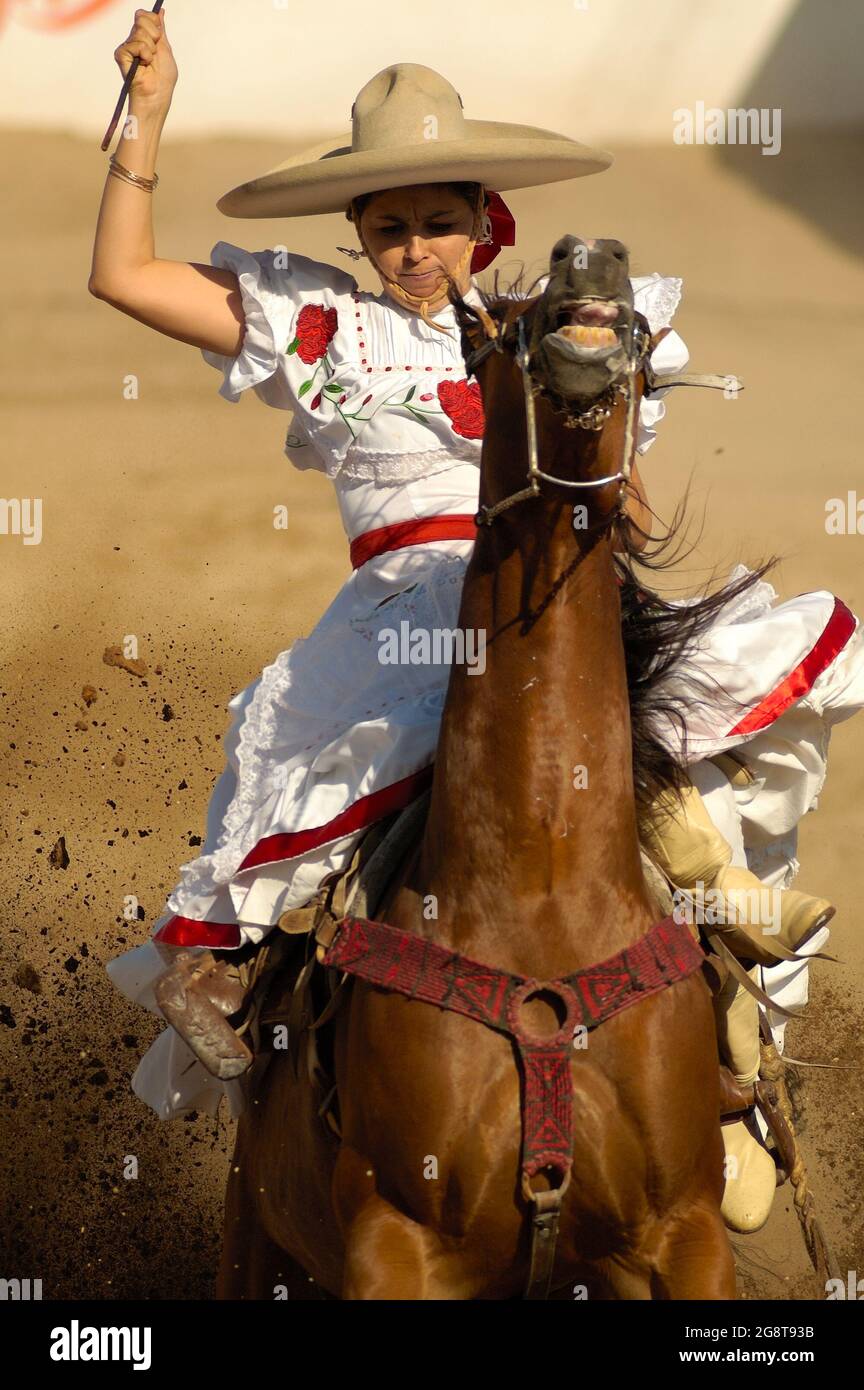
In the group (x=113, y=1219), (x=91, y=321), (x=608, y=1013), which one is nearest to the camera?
(x=608, y=1013)

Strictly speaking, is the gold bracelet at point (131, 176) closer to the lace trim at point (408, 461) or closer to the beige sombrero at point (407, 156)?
the beige sombrero at point (407, 156)

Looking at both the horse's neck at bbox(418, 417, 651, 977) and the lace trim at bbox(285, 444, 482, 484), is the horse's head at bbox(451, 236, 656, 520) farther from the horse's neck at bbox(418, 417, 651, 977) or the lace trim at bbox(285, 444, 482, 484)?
the lace trim at bbox(285, 444, 482, 484)

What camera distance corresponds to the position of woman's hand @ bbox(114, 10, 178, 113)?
11.3ft

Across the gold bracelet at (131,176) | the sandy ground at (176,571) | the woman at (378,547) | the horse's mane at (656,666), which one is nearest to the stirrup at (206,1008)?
the woman at (378,547)

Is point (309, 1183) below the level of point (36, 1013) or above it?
below

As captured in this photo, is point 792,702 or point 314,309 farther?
point 314,309

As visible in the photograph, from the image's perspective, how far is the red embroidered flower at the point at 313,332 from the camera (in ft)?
11.8

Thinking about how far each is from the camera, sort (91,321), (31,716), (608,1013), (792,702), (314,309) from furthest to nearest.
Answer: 1. (91,321)
2. (31,716)
3. (314,309)
4. (792,702)
5. (608,1013)

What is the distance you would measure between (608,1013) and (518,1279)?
457 mm

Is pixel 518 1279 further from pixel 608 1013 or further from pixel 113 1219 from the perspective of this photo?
pixel 113 1219

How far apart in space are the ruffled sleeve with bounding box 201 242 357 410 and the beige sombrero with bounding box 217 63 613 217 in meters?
0.16

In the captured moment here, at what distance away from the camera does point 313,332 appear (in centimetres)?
362

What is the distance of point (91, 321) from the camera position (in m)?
9.88

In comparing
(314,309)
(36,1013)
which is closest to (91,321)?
(36,1013)
